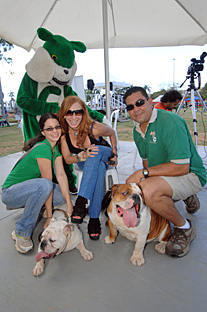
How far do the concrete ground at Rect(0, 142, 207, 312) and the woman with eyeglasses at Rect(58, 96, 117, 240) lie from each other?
294mm

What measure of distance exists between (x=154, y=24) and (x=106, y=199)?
2760 mm

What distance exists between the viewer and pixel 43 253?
1.24 metres

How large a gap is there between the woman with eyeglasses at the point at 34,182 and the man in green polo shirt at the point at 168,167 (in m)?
0.70

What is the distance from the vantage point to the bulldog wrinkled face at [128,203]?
1.26 m

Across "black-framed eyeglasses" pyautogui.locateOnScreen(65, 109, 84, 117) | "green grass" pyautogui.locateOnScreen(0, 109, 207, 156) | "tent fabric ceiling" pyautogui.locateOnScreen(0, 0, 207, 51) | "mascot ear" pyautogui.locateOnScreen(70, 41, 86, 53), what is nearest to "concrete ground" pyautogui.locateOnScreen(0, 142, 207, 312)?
"black-framed eyeglasses" pyautogui.locateOnScreen(65, 109, 84, 117)

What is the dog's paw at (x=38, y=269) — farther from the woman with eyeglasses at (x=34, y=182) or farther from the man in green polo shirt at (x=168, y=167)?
the man in green polo shirt at (x=168, y=167)

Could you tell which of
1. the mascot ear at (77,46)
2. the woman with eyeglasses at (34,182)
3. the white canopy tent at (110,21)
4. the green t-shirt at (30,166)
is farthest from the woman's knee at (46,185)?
the mascot ear at (77,46)

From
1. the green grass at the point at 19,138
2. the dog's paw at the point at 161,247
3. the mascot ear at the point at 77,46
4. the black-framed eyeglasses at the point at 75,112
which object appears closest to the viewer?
the dog's paw at the point at 161,247

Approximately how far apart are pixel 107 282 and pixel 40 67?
2205mm

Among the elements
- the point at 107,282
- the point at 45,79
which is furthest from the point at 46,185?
the point at 45,79

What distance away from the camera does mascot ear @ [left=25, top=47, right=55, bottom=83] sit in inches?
86.0

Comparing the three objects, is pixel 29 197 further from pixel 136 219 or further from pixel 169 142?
pixel 169 142

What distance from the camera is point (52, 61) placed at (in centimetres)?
223

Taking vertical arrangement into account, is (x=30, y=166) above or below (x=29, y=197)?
above
